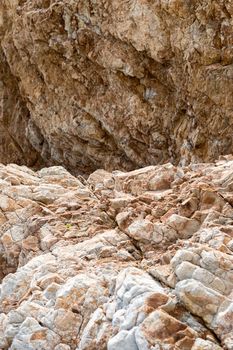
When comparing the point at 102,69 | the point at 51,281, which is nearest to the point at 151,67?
the point at 102,69

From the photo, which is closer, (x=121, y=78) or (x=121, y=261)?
(x=121, y=261)

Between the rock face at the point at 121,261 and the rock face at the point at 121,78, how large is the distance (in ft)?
25.4

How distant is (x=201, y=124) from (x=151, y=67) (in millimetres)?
4080

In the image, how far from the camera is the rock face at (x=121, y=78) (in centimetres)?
2220

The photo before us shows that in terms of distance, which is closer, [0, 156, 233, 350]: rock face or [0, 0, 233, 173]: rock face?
[0, 156, 233, 350]: rock face

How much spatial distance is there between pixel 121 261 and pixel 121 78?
16762 millimetres

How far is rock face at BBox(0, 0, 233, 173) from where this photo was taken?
22203 mm

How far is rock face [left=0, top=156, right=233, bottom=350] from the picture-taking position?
819 cm

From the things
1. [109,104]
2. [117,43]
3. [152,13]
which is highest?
[152,13]

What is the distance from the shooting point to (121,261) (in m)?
11.1

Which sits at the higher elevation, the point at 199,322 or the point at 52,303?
the point at 199,322

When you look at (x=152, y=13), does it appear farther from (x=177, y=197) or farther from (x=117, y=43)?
(x=177, y=197)

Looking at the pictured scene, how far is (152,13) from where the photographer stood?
900 inches

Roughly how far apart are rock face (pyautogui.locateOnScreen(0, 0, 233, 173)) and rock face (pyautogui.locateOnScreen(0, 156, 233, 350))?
7749mm
